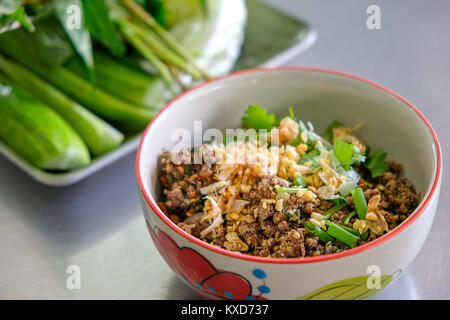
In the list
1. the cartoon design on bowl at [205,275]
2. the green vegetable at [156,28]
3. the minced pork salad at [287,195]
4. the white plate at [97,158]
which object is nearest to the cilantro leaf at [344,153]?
the minced pork salad at [287,195]

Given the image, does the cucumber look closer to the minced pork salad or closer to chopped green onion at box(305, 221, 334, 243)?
the minced pork salad

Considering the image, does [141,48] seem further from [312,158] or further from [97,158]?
[312,158]

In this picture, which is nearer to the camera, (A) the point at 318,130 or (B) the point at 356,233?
(B) the point at 356,233

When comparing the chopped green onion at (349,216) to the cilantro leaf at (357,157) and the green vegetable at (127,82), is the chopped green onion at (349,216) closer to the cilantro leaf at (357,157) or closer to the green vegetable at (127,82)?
the cilantro leaf at (357,157)

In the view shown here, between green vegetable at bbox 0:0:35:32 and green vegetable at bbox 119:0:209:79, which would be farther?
green vegetable at bbox 119:0:209:79

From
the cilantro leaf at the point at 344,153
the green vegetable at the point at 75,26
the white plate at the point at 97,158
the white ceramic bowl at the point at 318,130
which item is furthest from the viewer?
the green vegetable at the point at 75,26

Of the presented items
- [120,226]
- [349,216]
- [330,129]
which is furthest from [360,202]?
[120,226]

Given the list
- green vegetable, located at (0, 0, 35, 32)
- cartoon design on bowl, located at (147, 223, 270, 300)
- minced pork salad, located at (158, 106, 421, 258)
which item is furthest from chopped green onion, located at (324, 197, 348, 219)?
green vegetable, located at (0, 0, 35, 32)
